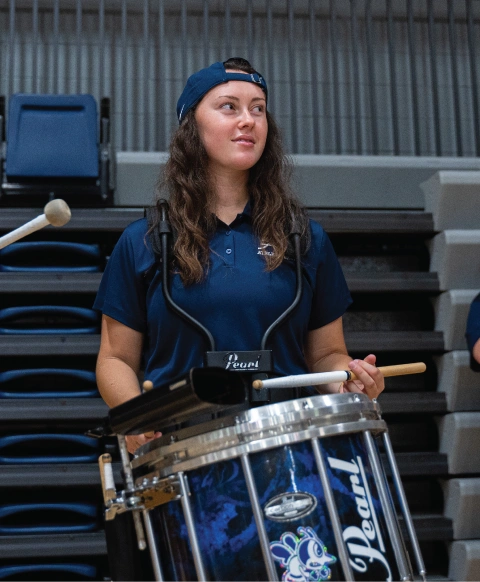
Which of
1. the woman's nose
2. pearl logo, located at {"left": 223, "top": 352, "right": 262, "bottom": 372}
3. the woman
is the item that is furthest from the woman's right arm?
the woman's nose

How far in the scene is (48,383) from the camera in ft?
12.8

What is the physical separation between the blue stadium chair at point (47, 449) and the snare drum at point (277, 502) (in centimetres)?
214

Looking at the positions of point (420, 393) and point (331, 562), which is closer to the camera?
point (331, 562)

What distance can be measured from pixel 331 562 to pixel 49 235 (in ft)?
9.80

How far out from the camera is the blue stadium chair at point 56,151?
407 centimetres

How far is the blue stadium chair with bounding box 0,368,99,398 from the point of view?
3.74 m

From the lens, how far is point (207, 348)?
1950mm

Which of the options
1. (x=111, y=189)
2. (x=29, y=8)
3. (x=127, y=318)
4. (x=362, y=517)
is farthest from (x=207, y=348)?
(x=29, y=8)

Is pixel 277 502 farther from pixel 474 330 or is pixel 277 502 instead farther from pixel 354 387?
pixel 474 330

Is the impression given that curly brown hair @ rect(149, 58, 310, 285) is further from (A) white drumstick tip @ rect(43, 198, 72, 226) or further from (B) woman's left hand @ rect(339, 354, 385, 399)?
(A) white drumstick tip @ rect(43, 198, 72, 226)

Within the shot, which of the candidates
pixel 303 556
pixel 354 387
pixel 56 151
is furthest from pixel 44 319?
pixel 303 556

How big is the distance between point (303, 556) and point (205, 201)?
1.04 m

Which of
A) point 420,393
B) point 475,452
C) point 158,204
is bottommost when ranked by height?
A: point 475,452

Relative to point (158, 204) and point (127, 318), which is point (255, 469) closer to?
point (127, 318)
